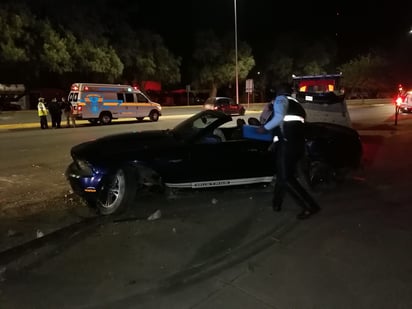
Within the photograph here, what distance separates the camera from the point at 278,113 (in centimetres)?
559

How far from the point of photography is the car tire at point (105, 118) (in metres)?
24.2

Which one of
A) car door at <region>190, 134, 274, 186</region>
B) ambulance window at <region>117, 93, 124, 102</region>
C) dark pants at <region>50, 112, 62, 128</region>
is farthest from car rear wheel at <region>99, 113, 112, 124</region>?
car door at <region>190, 134, 274, 186</region>

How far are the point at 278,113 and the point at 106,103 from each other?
1977 cm

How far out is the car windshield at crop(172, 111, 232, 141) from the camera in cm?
667

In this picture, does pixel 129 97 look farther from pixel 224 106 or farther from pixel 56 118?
pixel 224 106

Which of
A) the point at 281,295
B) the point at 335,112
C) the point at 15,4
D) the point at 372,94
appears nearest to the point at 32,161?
the point at 335,112

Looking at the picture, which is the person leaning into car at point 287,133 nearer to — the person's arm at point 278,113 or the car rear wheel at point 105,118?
the person's arm at point 278,113

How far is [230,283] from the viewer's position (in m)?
4.05

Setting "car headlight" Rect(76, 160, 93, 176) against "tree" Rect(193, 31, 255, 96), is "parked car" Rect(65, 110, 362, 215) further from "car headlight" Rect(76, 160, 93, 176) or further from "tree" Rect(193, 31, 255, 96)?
"tree" Rect(193, 31, 255, 96)

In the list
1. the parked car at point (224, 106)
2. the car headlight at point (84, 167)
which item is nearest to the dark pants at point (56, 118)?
the parked car at point (224, 106)

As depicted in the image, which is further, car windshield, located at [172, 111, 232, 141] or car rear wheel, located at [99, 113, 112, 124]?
car rear wheel, located at [99, 113, 112, 124]

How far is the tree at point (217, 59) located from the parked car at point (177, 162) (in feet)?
152

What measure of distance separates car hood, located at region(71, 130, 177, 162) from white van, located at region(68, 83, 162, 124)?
17266mm

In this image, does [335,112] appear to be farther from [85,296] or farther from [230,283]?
[85,296]
